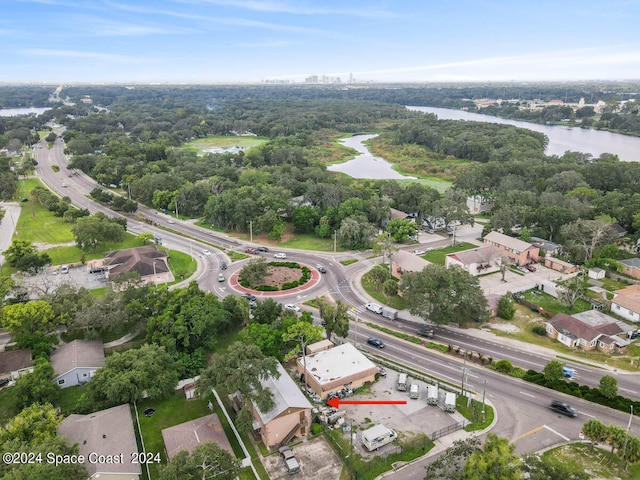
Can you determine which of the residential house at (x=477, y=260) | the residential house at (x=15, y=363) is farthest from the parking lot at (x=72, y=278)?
the residential house at (x=477, y=260)

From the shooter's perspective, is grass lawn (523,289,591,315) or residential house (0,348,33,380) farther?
grass lawn (523,289,591,315)

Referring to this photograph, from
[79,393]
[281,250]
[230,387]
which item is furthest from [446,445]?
[281,250]

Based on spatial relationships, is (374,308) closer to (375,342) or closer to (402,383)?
(375,342)

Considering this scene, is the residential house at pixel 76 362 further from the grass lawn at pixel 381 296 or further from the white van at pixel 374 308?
the grass lawn at pixel 381 296

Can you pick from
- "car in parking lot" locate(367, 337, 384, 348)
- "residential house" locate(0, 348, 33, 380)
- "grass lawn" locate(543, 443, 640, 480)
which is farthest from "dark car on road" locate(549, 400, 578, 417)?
"residential house" locate(0, 348, 33, 380)

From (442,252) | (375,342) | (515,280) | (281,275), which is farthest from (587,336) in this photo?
(281,275)

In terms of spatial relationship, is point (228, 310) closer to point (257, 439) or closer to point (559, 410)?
point (257, 439)

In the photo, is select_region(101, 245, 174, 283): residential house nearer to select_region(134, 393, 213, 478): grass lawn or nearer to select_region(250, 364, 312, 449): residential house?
select_region(134, 393, 213, 478): grass lawn
